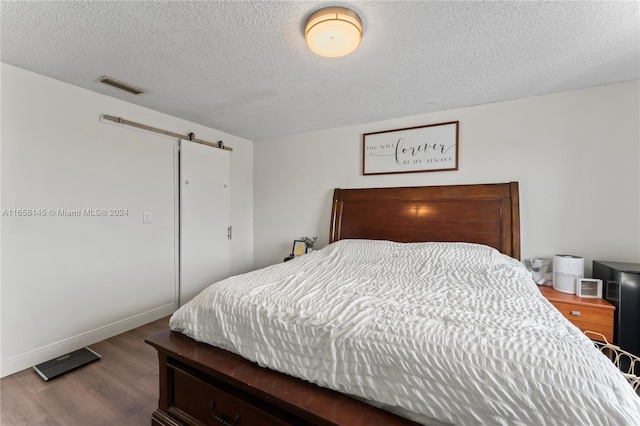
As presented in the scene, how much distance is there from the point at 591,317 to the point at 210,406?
254 cm

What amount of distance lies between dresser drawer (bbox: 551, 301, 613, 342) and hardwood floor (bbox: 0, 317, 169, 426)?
9.59ft

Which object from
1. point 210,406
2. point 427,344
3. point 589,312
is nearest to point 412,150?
point 589,312

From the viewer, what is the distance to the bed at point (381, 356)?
0.83 metres

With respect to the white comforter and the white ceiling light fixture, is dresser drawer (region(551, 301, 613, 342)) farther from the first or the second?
the white ceiling light fixture

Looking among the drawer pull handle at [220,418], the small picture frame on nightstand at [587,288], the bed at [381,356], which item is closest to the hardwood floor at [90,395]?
the bed at [381,356]

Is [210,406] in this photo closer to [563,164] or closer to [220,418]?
[220,418]

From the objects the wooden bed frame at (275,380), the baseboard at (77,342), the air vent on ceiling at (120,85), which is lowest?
the baseboard at (77,342)

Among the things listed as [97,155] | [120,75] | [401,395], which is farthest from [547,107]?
[97,155]

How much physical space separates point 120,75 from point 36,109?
0.72 m

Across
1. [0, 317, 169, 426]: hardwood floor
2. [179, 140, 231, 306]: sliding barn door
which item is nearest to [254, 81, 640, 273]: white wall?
[179, 140, 231, 306]: sliding barn door

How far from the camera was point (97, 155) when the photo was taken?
2.50m

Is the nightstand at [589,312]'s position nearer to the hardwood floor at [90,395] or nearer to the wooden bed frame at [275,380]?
the wooden bed frame at [275,380]

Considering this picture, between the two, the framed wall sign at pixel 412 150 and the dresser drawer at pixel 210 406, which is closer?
the dresser drawer at pixel 210 406

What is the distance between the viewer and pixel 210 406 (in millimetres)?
1318
